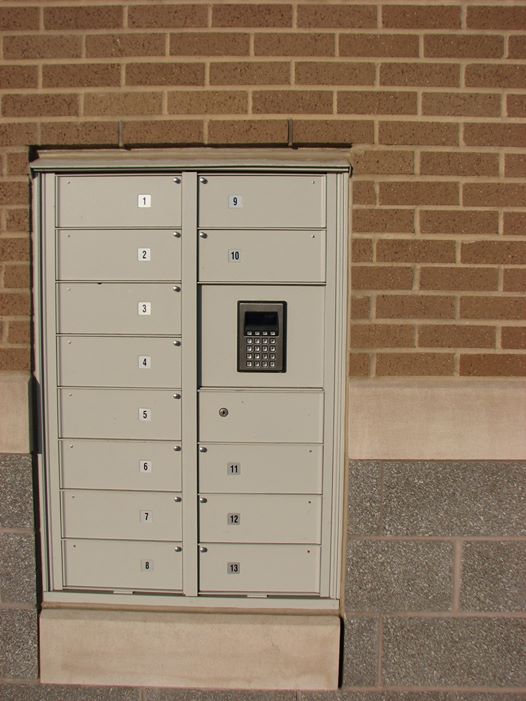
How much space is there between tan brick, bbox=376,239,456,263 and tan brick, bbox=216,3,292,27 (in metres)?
1.16

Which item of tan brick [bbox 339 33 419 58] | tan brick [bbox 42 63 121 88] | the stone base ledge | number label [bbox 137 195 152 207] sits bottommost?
the stone base ledge

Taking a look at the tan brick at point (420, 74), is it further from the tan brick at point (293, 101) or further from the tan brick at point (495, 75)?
the tan brick at point (293, 101)

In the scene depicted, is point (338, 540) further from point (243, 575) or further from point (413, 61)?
point (413, 61)

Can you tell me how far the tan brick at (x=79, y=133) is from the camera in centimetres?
249

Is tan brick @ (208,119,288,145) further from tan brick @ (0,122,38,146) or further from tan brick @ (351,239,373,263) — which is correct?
tan brick @ (0,122,38,146)

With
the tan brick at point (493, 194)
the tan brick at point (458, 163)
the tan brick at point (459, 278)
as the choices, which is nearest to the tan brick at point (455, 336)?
the tan brick at point (459, 278)

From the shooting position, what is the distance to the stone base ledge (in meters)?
2.57

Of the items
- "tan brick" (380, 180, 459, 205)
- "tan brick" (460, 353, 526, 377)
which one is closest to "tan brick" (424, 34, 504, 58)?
"tan brick" (380, 180, 459, 205)

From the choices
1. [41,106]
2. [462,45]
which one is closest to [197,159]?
[41,106]

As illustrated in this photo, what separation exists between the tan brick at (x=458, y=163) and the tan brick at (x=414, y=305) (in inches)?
23.9

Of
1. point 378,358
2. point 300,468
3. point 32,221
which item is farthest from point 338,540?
point 32,221

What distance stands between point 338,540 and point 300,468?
17.0 inches

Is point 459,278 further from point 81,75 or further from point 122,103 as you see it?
point 81,75

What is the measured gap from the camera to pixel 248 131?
2463mm
